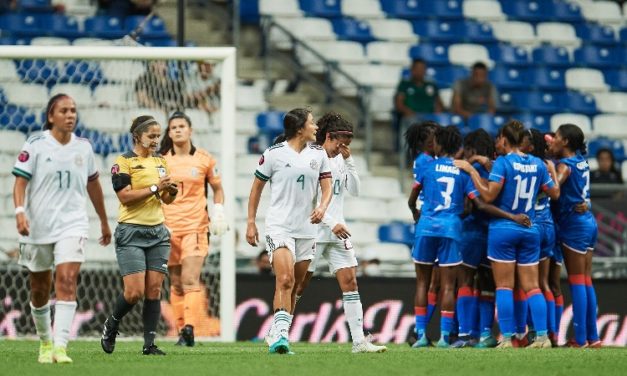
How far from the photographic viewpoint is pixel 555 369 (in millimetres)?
9469

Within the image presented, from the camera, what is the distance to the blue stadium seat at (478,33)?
70.4 feet

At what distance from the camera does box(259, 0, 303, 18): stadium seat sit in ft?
68.0

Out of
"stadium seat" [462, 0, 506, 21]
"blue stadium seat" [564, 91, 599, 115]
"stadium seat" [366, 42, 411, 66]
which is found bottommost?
"blue stadium seat" [564, 91, 599, 115]

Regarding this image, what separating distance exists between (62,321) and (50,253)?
1.75ft

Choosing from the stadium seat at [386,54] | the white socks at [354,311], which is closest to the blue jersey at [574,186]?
the white socks at [354,311]

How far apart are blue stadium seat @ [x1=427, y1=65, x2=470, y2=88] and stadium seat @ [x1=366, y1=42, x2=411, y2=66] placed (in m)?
0.44

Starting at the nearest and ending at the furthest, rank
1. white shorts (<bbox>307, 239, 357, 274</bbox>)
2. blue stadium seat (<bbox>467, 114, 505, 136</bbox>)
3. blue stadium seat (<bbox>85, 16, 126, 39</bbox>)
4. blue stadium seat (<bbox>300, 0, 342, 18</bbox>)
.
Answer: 1. white shorts (<bbox>307, 239, 357, 274</bbox>)
2. blue stadium seat (<bbox>85, 16, 126, 39</bbox>)
3. blue stadium seat (<bbox>467, 114, 505, 136</bbox>)
4. blue stadium seat (<bbox>300, 0, 342, 18</bbox>)

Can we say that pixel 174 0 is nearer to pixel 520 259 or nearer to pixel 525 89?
pixel 525 89

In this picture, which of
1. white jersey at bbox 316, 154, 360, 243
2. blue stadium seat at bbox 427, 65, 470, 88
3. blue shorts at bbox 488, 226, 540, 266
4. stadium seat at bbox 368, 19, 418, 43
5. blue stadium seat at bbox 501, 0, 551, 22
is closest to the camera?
white jersey at bbox 316, 154, 360, 243

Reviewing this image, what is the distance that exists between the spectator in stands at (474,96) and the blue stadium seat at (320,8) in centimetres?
235

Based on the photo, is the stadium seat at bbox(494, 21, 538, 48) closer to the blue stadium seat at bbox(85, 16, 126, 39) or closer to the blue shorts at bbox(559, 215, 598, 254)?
the blue stadium seat at bbox(85, 16, 126, 39)

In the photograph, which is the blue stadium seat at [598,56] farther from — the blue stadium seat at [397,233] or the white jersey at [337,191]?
the white jersey at [337,191]

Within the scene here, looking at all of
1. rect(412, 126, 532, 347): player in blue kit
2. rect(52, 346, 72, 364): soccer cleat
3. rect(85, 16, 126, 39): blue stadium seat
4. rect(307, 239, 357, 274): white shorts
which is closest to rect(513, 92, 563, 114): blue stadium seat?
rect(85, 16, 126, 39): blue stadium seat

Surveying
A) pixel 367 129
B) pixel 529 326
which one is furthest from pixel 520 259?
pixel 367 129
